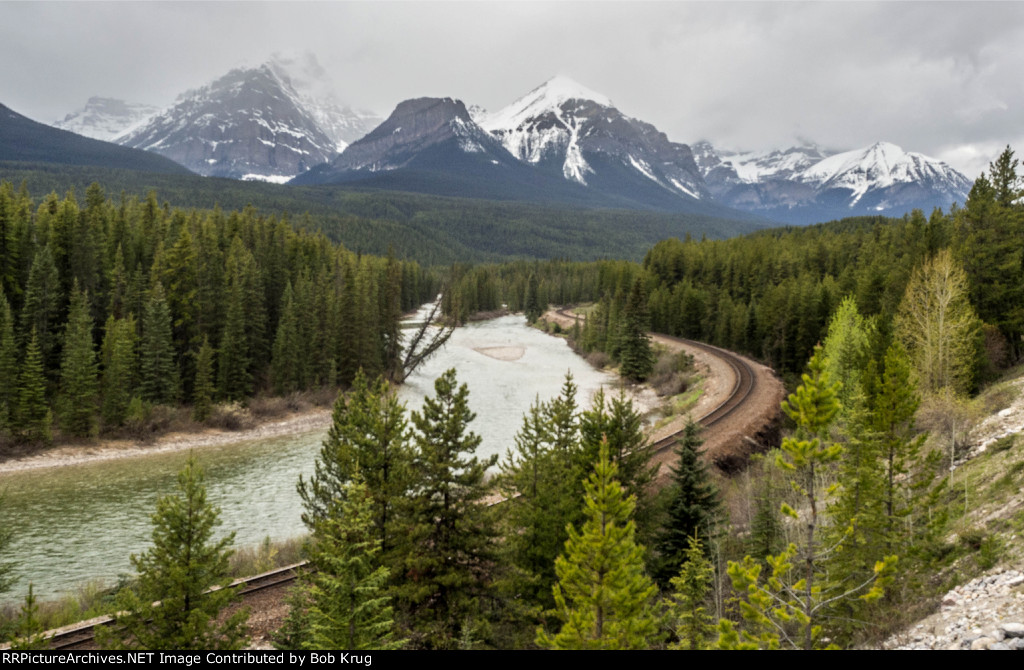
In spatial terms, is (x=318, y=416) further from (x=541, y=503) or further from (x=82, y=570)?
(x=541, y=503)

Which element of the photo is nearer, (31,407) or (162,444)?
(31,407)

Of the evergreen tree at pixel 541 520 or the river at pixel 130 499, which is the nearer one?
the evergreen tree at pixel 541 520

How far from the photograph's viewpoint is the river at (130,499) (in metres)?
25.3

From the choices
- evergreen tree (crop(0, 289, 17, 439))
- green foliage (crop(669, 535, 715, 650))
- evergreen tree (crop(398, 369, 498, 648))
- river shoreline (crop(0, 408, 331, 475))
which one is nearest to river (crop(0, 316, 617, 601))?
river shoreline (crop(0, 408, 331, 475))

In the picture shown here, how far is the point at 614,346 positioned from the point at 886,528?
213ft

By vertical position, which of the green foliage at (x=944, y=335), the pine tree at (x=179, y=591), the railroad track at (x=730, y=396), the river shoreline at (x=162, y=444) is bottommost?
the river shoreline at (x=162, y=444)

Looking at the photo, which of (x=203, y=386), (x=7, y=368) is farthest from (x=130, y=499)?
(x=7, y=368)

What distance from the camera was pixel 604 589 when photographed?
10.4m

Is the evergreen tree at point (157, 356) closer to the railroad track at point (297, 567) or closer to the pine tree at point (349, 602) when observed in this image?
the railroad track at point (297, 567)

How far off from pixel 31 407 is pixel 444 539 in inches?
1623

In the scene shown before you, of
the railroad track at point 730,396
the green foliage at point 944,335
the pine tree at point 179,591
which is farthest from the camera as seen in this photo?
the railroad track at point 730,396

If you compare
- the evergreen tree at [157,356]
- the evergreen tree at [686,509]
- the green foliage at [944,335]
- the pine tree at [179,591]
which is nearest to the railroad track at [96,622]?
the pine tree at [179,591]

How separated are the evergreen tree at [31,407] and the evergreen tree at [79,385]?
1261 mm

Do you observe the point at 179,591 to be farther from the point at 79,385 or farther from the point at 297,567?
the point at 79,385
